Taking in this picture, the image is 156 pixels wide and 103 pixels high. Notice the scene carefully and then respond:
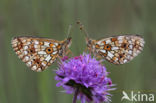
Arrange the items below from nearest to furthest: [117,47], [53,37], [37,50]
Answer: [37,50]
[117,47]
[53,37]

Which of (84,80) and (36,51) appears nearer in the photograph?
(84,80)

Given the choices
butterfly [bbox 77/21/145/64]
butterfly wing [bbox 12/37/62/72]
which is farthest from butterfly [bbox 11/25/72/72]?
butterfly [bbox 77/21/145/64]

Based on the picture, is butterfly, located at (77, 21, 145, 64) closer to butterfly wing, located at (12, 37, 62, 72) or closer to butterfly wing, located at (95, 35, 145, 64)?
butterfly wing, located at (95, 35, 145, 64)

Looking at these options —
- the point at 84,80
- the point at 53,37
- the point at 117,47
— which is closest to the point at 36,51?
the point at 84,80

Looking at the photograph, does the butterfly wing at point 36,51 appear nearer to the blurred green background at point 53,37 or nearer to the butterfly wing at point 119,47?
the butterfly wing at point 119,47

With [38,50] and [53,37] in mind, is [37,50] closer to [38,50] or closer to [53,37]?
[38,50]

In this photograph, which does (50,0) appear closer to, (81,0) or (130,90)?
(81,0)

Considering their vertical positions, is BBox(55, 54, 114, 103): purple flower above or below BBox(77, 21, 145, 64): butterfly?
below
